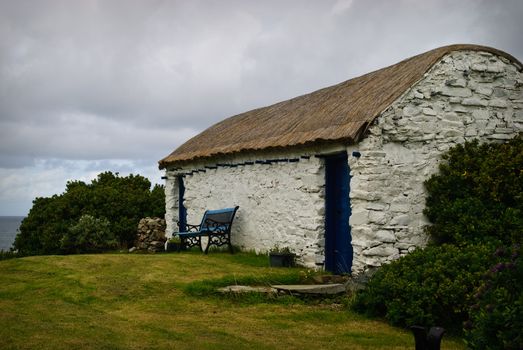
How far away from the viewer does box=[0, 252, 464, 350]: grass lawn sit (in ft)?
23.9

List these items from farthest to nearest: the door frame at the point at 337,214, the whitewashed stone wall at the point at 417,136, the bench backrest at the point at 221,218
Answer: the bench backrest at the point at 221,218, the door frame at the point at 337,214, the whitewashed stone wall at the point at 417,136

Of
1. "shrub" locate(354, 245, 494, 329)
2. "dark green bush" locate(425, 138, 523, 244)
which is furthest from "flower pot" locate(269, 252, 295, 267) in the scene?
"shrub" locate(354, 245, 494, 329)

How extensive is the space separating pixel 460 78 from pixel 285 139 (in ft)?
12.0

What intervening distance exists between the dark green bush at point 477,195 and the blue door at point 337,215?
1540mm

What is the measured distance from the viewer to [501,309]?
18.0 ft

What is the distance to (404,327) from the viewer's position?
8.16 meters

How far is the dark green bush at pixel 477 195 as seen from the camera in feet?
31.9

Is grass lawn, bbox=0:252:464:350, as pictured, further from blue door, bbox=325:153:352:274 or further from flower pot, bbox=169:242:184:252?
flower pot, bbox=169:242:184:252

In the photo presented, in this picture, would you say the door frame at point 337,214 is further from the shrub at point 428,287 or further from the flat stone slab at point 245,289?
the shrub at point 428,287

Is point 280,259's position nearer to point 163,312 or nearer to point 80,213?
point 163,312

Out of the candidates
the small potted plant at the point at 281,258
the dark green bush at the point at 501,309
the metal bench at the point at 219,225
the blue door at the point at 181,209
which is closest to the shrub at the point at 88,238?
the blue door at the point at 181,209

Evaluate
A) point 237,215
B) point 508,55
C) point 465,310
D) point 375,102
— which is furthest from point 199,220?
point 465,310

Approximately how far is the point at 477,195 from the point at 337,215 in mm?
2639

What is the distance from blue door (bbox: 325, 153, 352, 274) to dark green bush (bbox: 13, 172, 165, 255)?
10.0 m
